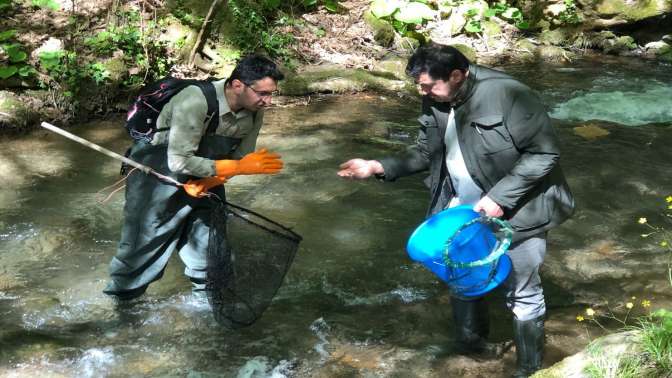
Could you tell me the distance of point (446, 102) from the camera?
3.64 meters

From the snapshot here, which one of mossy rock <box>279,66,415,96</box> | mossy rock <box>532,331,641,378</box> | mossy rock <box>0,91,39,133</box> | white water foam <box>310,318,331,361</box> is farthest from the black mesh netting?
mossy rock <box>279,66,415,96</box>

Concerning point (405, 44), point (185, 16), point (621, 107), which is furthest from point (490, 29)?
point (185, 16)

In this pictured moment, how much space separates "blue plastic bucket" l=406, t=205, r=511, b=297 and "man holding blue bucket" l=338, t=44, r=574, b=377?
113 mm

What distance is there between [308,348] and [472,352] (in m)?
1.05

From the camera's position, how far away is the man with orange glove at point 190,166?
12.6 feet

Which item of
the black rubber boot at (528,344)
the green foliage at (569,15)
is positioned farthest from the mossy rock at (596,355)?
the green foliage at (569,15)

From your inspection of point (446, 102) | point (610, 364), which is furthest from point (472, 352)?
point (446, 102)

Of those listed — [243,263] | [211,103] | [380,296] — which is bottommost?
[380,296]

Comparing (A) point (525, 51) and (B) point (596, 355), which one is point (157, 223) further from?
(A) point (525, 51)

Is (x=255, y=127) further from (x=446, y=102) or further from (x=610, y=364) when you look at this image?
(x=610, y=364)

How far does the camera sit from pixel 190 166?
3.85m

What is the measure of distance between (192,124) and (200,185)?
1.39 ft

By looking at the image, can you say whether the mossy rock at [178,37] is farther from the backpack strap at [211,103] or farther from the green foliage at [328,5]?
the backpack strap at [211,103]

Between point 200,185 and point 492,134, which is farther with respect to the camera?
point 200,185
